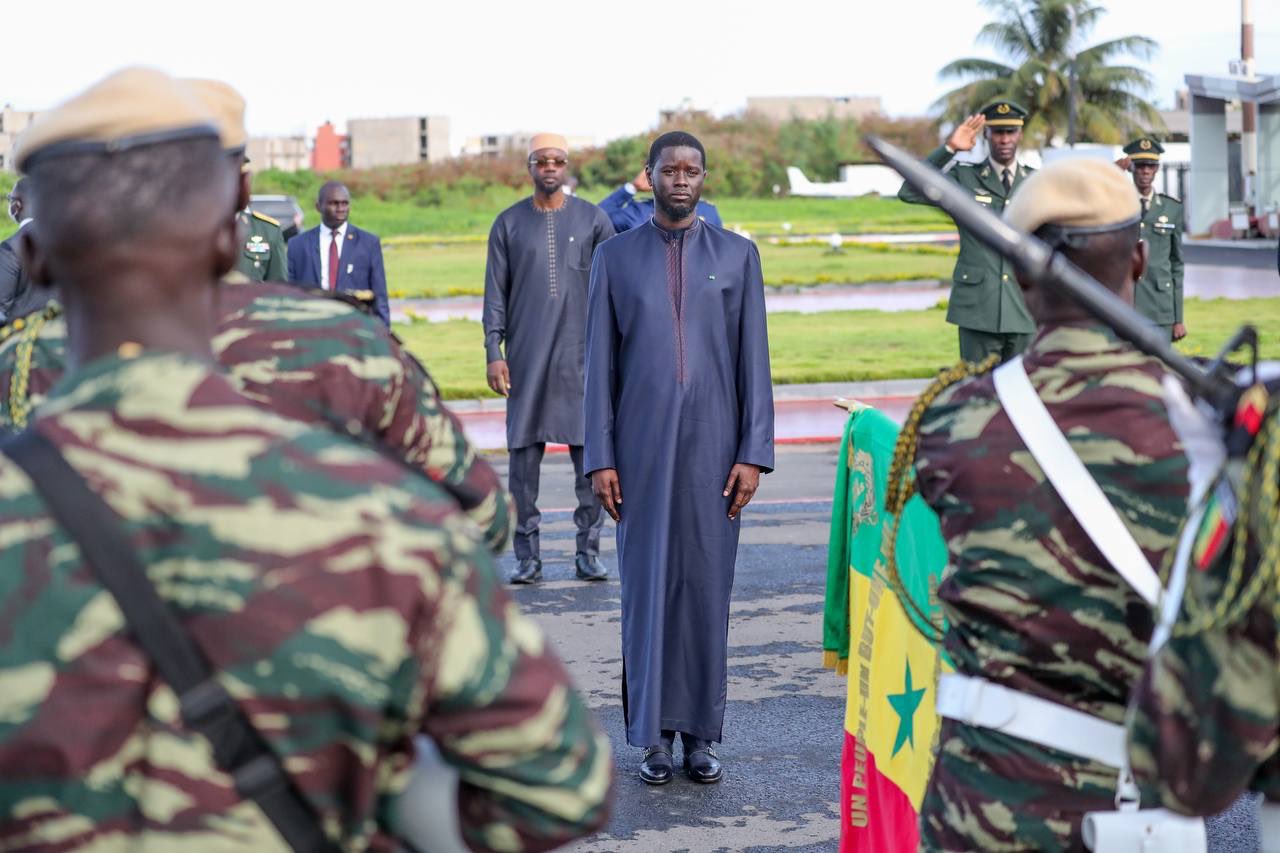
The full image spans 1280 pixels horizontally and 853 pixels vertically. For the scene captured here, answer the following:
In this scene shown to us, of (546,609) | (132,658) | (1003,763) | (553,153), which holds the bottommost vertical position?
(546,609)

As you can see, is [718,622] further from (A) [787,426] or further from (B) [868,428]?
(A) [787,426]

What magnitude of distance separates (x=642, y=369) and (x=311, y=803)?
4.20 m

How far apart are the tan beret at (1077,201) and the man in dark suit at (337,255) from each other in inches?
381

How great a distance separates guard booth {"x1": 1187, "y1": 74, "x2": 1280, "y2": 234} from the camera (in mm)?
43625

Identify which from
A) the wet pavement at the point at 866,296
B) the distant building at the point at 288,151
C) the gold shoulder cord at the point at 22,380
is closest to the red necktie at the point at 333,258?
the gold shoulder cord at the point at 22,380

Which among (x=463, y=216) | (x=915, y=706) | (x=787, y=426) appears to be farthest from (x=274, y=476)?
(x=463, y=216)

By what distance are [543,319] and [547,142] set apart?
3.05 ft

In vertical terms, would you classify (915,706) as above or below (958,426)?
below

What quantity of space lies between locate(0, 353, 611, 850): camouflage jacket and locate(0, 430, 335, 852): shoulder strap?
0.01 metres

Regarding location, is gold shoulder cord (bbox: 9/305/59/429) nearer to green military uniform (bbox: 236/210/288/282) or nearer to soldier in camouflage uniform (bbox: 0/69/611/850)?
soldier in camouflage uniform (bbox: 0/69/611/850)

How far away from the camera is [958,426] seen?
9.12 ft

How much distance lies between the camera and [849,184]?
94.9 metres

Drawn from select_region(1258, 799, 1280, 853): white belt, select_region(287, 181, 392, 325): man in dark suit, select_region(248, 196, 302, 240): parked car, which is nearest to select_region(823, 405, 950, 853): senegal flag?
select_region(1258, 799, 1280, 853): white belt

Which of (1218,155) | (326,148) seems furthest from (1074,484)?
(326,148)
